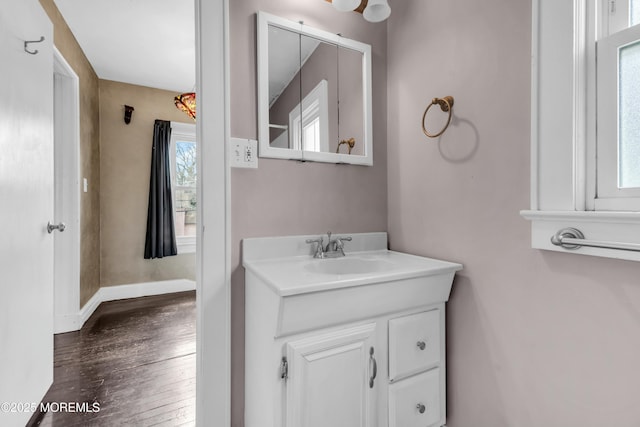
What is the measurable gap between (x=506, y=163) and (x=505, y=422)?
953 mm

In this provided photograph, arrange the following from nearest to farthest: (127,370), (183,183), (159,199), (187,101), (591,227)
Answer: (591,227)
(127,370)
(187,101)
(159,199)
(183,183)

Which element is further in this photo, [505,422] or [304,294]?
[505,422]

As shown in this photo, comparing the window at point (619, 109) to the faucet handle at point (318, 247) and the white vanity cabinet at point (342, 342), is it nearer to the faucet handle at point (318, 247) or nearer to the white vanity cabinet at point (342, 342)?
the white vanity cabinet at point (342, 342)

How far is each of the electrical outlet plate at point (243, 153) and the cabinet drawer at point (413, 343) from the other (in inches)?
34.3

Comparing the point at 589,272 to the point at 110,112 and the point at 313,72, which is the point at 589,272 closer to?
the point at 313,72

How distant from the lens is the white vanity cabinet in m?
0.94

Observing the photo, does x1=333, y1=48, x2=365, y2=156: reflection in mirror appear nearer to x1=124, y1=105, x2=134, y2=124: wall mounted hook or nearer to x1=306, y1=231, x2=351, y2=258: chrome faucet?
x1=306, y1=231, x2=351, y2=258: chrome faucet

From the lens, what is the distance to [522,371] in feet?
3.40

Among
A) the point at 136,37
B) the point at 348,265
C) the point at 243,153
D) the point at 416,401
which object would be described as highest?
the point at 136,37

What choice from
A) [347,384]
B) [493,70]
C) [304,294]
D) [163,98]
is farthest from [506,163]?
[163,98]

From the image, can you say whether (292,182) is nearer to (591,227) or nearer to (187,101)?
(591,227)

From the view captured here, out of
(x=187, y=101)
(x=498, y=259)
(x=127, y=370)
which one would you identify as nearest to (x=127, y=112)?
(x=187, y=101)

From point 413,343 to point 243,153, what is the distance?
3.43 ft

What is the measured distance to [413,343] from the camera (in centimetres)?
115
